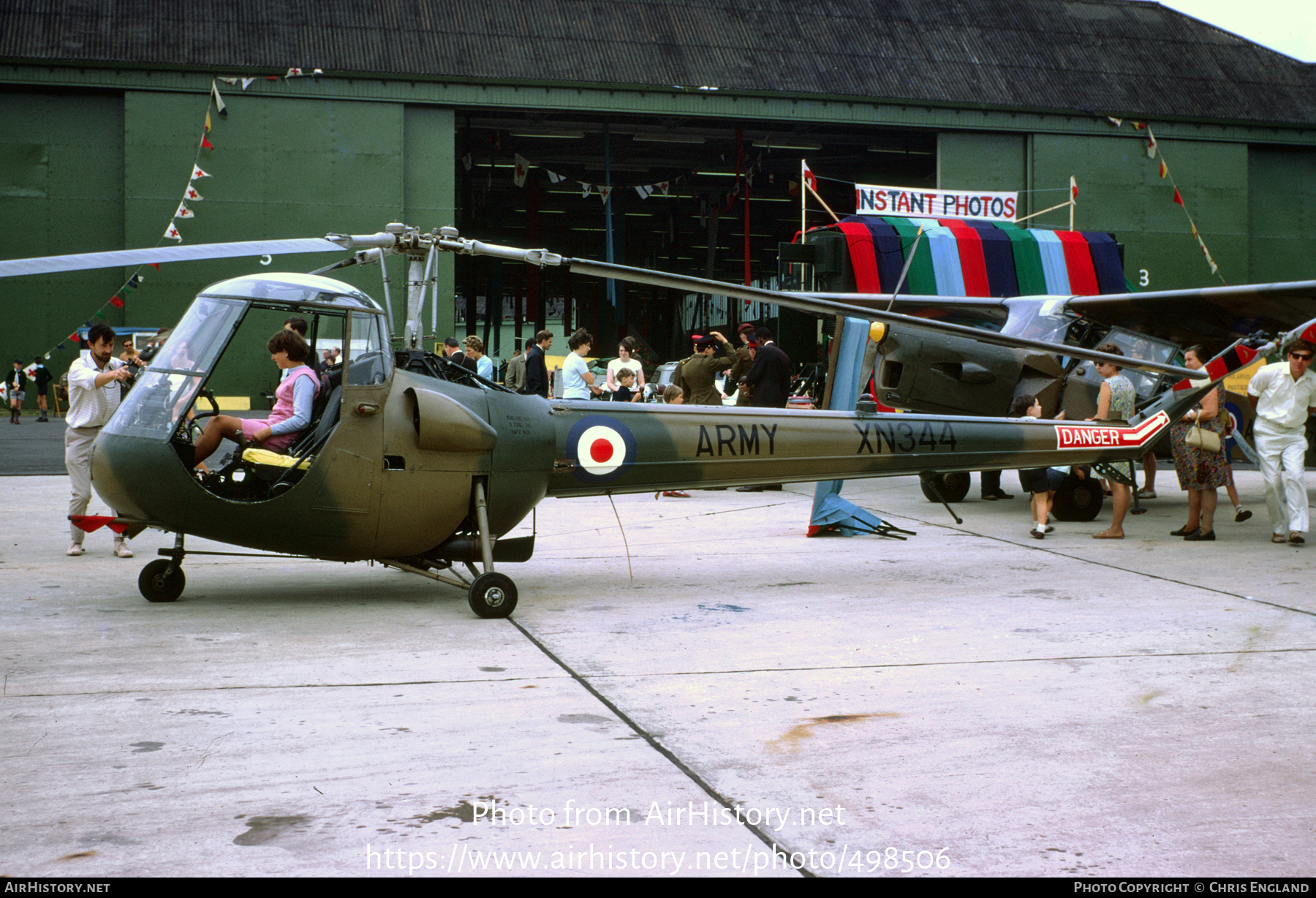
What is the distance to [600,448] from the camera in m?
6.87

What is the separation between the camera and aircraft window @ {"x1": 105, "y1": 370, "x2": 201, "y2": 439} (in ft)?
19.7

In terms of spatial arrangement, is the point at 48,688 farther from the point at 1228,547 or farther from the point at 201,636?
the point at 1228,547

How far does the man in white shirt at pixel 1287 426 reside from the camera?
29.5 feet

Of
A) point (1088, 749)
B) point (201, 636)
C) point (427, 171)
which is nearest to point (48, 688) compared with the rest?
point (201, 636)

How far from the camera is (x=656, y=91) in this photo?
25469 mm

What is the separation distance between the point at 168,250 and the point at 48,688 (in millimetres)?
2134

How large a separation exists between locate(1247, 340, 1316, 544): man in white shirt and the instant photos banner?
14.2 meters

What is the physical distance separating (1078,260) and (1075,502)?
10971 millimetres

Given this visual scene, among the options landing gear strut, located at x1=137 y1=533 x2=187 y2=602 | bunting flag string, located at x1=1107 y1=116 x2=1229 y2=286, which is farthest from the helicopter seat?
bunting flag string, located at x1=1107 y1=116 x2=1229 y2=286

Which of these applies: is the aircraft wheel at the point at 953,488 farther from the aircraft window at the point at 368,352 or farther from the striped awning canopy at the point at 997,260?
the aircraft window at the point at 368,352

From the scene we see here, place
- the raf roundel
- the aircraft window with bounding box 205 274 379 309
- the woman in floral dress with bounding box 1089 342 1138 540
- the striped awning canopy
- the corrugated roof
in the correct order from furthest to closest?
the corrugated roof
the striped awning canopy
the woman in floral dress with bounding box 1089 342 1138 540
the raf roundel
the aircraft window with bounding box 205 274 379 309

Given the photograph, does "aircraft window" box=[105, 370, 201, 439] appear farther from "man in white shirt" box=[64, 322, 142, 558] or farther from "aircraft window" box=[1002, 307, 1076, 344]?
"aircraft window" box=[1002, 307, 1076, 344]

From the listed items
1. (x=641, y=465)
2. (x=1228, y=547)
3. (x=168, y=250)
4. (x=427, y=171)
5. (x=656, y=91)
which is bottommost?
(x=1228, y=547)
